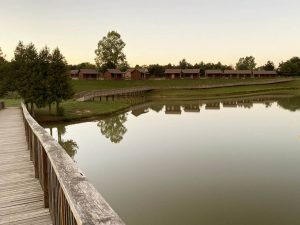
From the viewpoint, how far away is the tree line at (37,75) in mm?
32969

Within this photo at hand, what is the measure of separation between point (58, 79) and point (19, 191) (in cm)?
2912

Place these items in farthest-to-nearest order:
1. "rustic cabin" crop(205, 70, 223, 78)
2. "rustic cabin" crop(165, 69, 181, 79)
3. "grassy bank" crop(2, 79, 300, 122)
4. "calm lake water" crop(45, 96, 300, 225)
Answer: "rustic cabin" crop(205, 70, 223, 78), "rustic cabin" crop(165, 69, 181, 79), "grassy bank" crop(2, 79, 300, 122), "calm lake water" crop(45, 96, 300, 225)

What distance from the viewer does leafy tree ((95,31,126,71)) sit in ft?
347

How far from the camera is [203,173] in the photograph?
53.9 ft

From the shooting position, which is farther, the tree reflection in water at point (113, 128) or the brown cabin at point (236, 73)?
the brown cabin at point (236, 73)

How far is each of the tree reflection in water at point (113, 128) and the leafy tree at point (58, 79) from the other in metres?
5.72

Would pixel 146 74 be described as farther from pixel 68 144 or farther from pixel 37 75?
pixel 68 144

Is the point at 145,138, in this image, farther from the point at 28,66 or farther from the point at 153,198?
the point at 28,66

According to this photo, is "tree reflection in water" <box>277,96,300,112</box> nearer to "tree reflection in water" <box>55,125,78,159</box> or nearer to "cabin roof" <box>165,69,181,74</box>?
"tree reflection in water" <box>55,125,78,159</box>

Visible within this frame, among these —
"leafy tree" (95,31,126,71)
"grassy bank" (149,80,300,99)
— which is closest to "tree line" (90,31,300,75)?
"leafy tree" (95,31,126,71)

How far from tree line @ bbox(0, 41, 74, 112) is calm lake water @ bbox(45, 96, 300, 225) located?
5.27m

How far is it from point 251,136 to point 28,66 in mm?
25353

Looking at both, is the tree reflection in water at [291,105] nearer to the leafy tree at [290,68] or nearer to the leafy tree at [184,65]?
the leafy tree at [184,65]

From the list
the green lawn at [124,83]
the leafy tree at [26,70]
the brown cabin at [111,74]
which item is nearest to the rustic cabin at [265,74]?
the green lawn at [124,83]
